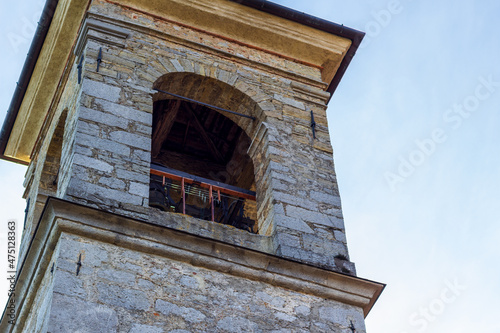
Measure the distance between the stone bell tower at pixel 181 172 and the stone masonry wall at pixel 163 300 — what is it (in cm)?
1

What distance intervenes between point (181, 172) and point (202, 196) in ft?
0.94

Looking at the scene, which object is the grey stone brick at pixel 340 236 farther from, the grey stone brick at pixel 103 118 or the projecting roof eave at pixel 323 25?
the projecting roof eave at pixel 323 25

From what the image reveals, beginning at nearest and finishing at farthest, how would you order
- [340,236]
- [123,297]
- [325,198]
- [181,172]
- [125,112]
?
[123,297] < [340,236] < [125,112] < [325,198] < [181,172]

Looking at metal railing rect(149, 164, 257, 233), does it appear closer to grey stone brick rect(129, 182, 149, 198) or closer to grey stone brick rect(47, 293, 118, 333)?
grey stone brick rect(129, 182, 149, 198)

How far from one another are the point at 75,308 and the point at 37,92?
4.70 m

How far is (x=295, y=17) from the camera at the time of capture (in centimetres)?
987

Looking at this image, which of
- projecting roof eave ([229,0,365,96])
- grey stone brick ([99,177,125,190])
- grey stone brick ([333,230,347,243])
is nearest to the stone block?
grey stone brick ([99,177,125,190])

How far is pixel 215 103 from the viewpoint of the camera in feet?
29.9

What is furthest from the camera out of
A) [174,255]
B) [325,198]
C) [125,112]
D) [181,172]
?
[181,172]

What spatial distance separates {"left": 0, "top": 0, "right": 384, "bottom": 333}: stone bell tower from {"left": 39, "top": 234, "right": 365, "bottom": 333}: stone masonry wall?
1cm

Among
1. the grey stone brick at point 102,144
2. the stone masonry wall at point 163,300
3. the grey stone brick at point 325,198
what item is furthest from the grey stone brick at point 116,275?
the grey stone brick at point 325,198

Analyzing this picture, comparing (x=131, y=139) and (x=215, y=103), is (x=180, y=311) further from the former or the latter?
(x=215, y=103)

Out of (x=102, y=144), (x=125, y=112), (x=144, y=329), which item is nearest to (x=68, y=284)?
(x=144, y=329)

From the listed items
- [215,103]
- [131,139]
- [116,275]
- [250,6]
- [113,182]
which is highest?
[250,6]
